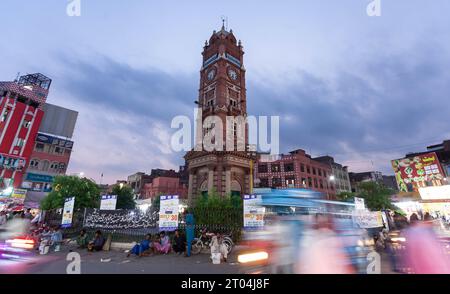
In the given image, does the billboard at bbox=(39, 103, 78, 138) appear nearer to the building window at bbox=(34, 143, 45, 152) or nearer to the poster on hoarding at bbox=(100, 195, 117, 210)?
the building window at bbox=(34, 143, 45, 152)

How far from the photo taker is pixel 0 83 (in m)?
39.0

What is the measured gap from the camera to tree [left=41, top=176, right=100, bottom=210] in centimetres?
2384

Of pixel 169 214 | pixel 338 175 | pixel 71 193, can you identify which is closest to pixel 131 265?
pixel 169 214

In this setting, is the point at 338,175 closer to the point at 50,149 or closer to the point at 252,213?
the point at 252,213

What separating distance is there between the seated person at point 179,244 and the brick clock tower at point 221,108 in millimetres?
12165

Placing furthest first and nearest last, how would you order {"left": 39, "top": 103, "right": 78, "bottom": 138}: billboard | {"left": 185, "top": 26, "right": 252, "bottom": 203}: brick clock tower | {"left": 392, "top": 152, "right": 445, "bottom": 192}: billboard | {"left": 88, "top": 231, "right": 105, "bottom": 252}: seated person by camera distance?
{"left": 39, "top": 103, "right": 78, "bottom": 138}: billboard < {"left": 392, "top": 152, "right": 445, "bottom": 192}: billboard < {"left": 185, "top": 26, "right": 252, "bottom": 203}: brick clock tower < {"left": 88, "top": 231, "right": 105, "bottom": 252}: seated person

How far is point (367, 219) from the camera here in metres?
16.3

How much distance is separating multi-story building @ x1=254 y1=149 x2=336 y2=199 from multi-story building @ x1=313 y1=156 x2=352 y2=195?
4.58 metres

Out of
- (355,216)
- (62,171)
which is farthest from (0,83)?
(355,216)

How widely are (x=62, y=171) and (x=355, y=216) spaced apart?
46.5m

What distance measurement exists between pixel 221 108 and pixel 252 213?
1839 centimetres

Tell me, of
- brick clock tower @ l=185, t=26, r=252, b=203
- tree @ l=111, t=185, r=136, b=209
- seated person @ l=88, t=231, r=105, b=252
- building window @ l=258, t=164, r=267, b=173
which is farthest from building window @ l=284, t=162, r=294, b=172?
seated person @ l=88, t=231, r=105, b=252

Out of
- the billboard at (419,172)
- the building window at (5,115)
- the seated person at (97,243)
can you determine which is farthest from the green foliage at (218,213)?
the building window at (5,115)
